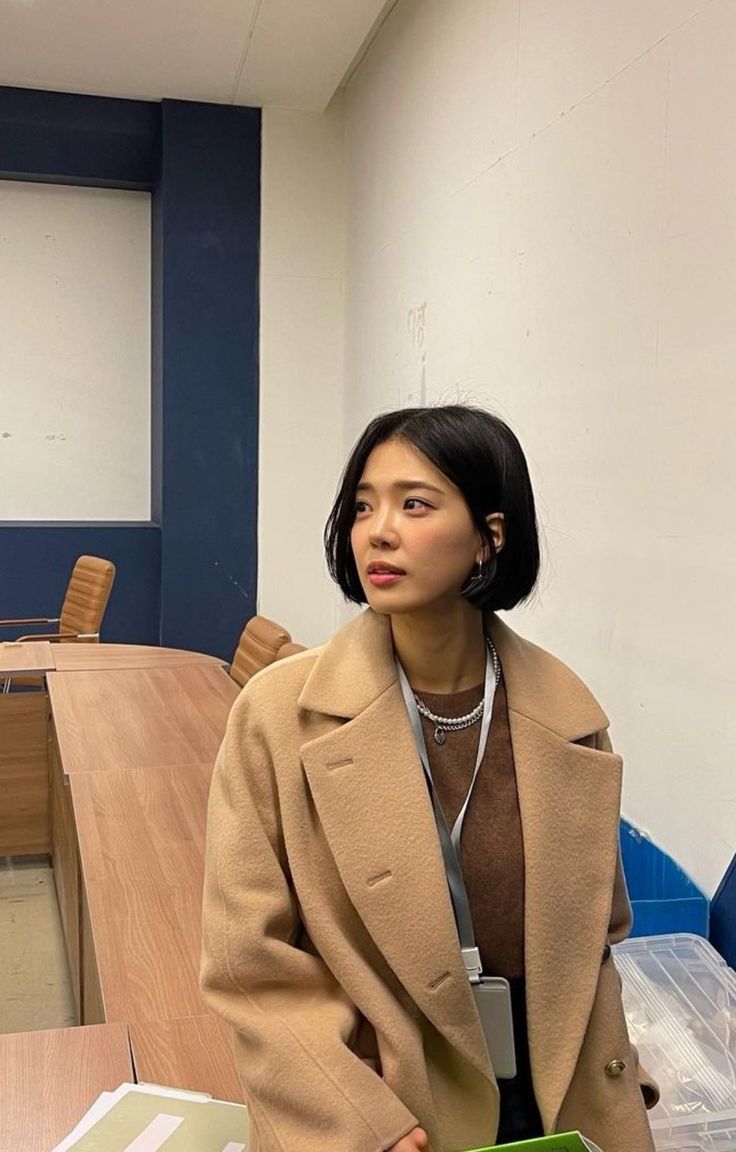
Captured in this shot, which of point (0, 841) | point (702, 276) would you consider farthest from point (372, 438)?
point (0, 841)

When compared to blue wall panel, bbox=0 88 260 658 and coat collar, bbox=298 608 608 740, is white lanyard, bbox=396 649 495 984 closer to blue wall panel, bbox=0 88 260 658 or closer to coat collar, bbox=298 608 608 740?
coat collar, bbox=298 608 608 740

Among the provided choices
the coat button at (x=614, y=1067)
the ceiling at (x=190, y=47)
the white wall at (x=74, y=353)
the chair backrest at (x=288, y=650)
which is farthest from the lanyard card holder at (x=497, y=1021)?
the white wall at (x=74, y=353)

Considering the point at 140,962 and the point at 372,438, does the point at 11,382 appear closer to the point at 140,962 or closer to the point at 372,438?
the point at 140,962

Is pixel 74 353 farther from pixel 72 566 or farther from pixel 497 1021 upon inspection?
pixel 497 1021

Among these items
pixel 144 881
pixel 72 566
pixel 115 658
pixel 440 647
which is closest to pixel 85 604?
pixel 115 658

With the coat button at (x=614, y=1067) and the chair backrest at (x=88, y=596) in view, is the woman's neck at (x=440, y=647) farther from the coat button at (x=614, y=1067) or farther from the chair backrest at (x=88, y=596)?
the chair backrest at (x=88, y=596)

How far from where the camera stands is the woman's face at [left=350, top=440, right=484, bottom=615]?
0.96 meters

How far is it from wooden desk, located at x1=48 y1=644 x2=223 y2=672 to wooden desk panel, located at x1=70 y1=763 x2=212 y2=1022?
1186 millimetres

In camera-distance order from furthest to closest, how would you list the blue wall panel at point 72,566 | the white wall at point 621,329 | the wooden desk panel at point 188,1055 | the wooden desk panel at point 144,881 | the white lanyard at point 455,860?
the blue wall panel at point 72,566, the white wall at point 621,329, the wooden desk panel at point 144,881, the wooden desk panel at point 188,1055, the white lanyard at point 455,860

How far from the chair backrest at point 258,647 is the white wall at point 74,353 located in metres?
2.44

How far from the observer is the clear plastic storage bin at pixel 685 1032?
1396mm

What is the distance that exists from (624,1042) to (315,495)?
167 inches

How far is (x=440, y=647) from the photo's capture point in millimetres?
1021

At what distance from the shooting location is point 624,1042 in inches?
40.9
